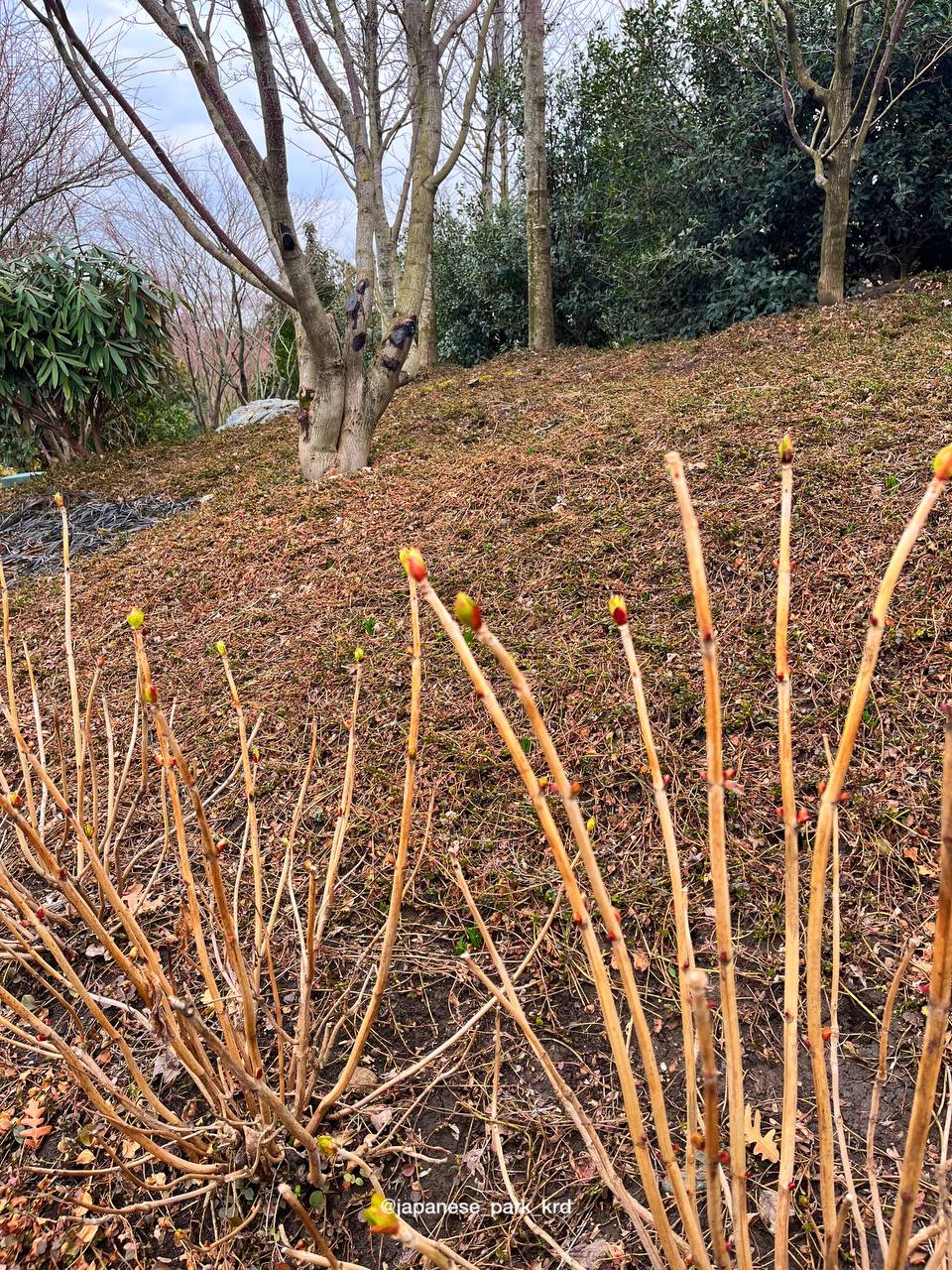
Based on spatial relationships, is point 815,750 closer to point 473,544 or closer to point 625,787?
point 625,787

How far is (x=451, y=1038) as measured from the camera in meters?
1.38

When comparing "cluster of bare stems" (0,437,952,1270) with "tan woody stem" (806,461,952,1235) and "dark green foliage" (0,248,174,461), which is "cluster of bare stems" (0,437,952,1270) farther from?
"dark green foliage" (0,248,174,461)

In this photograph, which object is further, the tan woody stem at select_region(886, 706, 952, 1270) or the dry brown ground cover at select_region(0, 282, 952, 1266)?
the dry brown ground cover at select_region(0, 282, 952, 1266)

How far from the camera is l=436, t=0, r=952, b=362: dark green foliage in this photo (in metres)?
5.51

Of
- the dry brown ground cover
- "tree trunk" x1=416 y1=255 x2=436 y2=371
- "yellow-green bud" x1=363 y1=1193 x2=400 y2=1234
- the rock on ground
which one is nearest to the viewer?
"yellow-green bud" x1=363 y1=1193 x2=400 y2=1234

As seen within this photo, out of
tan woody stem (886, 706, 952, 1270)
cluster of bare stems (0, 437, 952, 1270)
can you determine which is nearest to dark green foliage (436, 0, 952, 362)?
cluster of bare stems (0, 437, 952, 1270)

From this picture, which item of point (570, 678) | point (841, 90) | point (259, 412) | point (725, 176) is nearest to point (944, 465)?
point (570, 678)

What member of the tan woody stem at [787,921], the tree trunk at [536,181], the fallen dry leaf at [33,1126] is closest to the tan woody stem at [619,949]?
the tan woody stem at [787,921]

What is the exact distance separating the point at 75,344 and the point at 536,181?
458 cm

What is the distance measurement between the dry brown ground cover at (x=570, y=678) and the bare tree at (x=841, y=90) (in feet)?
4.41

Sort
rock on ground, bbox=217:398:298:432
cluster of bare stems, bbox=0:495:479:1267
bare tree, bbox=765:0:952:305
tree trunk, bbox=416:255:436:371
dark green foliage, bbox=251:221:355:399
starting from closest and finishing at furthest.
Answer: cluster of bare stems, bbox=0:495:479:1267
bare tree, bbox=765:0:952:305
rock on ground, bbox=217:398:298:432
tree trunk, bbox=416:255:436:371
dark green foliage, bbox=251:221:355:399

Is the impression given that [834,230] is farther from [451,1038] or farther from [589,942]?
[589,942]

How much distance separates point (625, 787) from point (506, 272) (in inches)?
319

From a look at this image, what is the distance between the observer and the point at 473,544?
3090 mm
